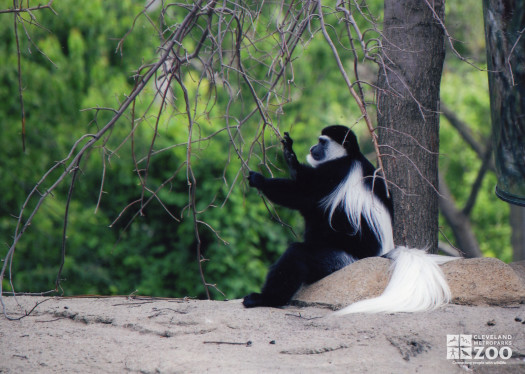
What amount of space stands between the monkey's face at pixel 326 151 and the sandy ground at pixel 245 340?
112 cm

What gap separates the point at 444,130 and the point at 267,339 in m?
8.82

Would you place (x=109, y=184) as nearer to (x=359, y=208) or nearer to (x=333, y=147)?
(x=333, y=147)

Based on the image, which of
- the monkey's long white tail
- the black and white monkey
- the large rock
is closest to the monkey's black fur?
the black and white monkey

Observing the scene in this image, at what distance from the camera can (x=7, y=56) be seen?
6.73 meters

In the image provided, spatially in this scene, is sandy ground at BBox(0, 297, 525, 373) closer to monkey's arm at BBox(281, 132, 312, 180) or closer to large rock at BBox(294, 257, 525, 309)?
large rock at BBox(294, 257, 525, 309)

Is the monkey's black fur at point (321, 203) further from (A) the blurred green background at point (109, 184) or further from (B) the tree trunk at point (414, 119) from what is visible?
(A) the blurred green background at point (109, 184)

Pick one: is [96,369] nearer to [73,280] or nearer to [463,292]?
[463,292]

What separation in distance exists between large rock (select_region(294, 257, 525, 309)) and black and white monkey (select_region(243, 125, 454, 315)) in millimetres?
83

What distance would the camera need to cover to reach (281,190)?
394cm

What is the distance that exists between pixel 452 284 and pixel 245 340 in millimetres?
1213

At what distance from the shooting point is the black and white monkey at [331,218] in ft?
11.6

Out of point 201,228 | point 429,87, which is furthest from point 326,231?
point 201,228
